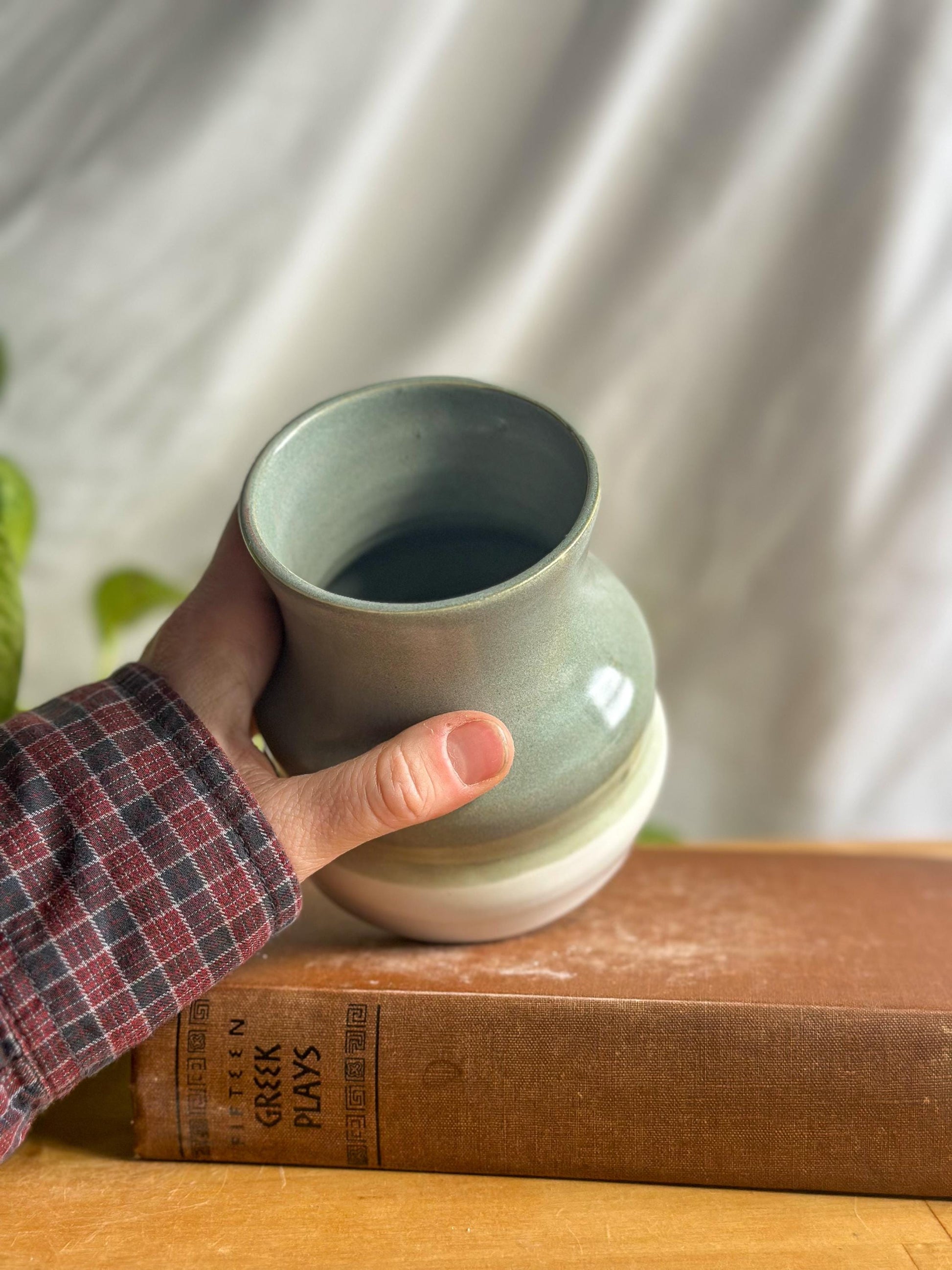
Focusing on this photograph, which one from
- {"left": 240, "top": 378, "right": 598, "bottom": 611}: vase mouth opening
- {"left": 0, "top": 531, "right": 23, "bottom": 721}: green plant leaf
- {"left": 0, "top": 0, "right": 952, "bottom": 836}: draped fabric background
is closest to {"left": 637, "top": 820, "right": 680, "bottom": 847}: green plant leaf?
{"left": 0, "top": 0, "right": 952, "bottom": 836}: draped fabric background

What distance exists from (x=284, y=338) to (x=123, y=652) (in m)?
0.36

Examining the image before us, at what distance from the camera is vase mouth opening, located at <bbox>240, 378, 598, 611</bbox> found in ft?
1.69

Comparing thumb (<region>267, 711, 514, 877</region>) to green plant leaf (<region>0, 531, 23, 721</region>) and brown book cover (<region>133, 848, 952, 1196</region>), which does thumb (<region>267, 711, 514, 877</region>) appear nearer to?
brown book cover (<region>133, 848, 952, 1196</region>)

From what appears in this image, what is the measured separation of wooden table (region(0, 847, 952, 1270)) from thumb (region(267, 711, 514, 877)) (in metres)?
0.15

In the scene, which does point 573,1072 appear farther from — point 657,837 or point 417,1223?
point 657,837

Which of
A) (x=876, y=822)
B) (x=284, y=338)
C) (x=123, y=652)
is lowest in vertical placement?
(x=123, y=652)

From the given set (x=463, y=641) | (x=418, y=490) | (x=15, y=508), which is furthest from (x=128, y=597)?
(x=463, y=641)

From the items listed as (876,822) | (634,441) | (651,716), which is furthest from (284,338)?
(876,822)

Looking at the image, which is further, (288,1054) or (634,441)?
(634,441)

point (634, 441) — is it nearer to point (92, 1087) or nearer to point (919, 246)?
point (919, 246)

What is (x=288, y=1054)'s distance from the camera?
19.8 inches

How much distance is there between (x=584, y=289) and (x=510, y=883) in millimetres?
637

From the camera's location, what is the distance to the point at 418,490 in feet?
1.90

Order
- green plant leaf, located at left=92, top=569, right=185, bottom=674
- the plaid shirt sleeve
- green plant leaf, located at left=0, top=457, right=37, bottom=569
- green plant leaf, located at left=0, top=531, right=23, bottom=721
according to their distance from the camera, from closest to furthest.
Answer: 1. the plaid shirt sleeve
2. green plant leaf, located at left=0, top=531, right=23, bottom=721
3. green plant leaf, located at left=0, top=457, right=37, bottom=569
4. green plant leaf, located at left=92, top=569, right=185, bottom=674
